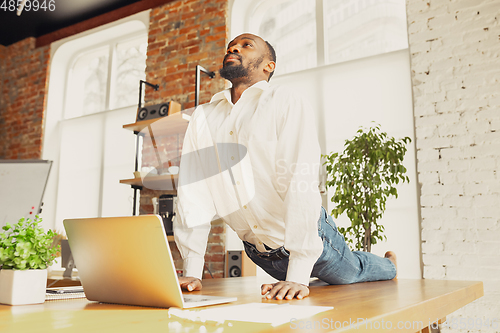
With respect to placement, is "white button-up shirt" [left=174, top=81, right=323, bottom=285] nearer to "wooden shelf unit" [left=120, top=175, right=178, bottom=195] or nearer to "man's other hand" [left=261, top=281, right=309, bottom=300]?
"man's other hand" [left=261, top=281, right=309, bottom=300]

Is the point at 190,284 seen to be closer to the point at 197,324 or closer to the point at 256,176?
the point at 256,176

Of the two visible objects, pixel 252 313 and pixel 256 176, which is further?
pixel 256 176

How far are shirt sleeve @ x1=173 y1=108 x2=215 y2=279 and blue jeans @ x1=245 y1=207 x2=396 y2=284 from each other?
7.6 inches

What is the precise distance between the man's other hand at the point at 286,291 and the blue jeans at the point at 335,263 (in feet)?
1.22

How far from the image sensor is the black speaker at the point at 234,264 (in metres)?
3.10

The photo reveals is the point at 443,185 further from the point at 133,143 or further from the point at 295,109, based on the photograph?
the point at 133,143

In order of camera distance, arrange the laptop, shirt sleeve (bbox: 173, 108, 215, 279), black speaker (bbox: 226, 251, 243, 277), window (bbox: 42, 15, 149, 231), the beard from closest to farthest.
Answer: the laptop → shirt sleeve (bbox: 173, 108, 215, 279) → the beard → black speaker (bbox: 226, 251, 243, 277) → window (bbox: 42, 15, 149, 231)

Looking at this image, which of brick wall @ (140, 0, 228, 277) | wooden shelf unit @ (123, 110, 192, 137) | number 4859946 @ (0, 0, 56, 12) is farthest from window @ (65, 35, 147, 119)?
Answer: wooden shelf unit @ (123, 110, 192, 137)

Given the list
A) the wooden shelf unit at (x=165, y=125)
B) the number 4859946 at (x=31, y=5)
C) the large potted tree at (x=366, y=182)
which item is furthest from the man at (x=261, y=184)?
the number 4859946 at (x=31, y=5)

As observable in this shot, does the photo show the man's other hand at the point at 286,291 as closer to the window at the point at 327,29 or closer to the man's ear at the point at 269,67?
the man's ear at the point at 269,67

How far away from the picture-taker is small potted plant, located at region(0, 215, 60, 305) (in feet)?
2.49

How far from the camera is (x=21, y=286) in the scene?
0.76 m

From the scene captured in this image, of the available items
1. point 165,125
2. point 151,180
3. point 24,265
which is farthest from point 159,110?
point 24,265

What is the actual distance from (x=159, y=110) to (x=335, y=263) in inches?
106
